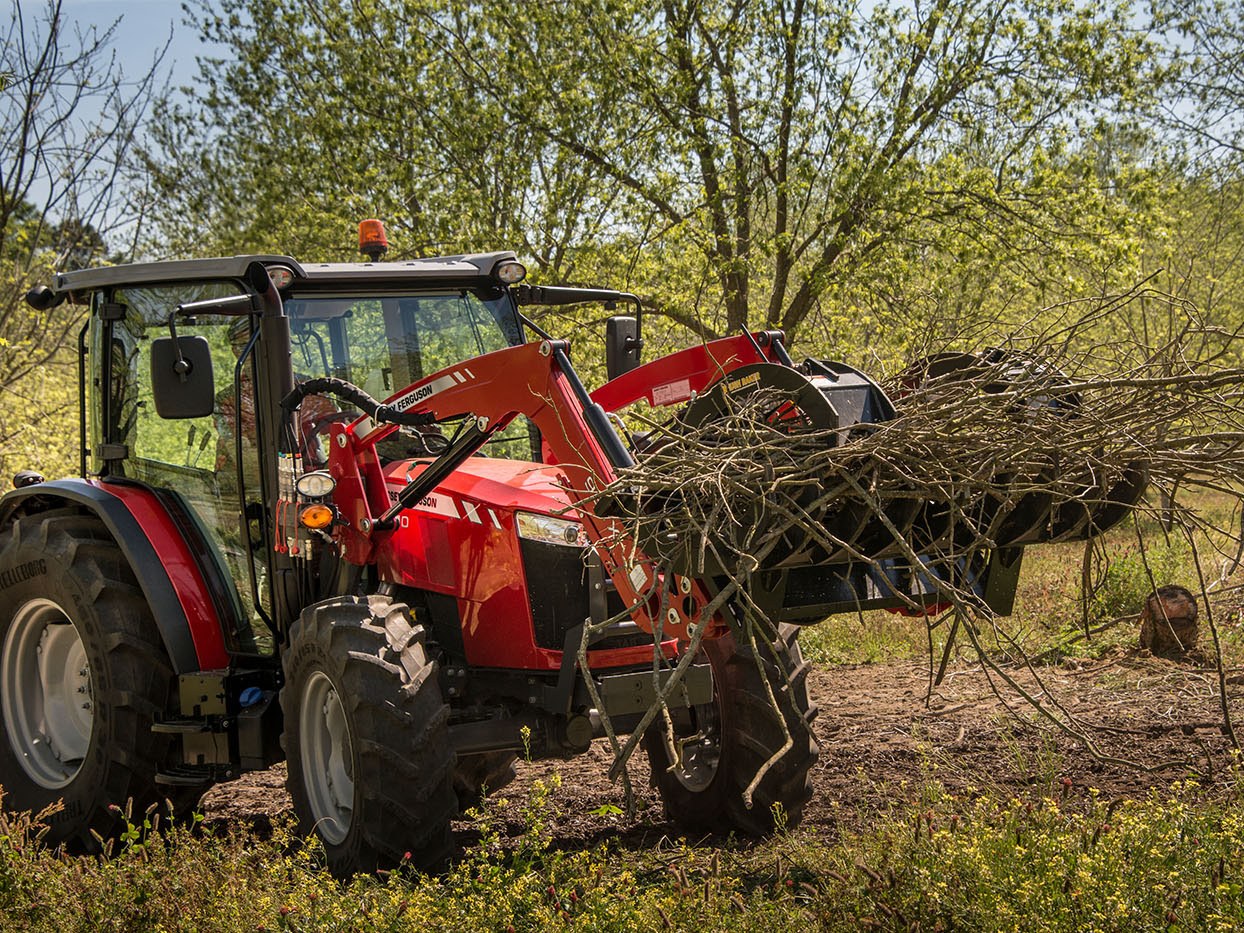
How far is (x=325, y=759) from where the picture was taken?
463 cm

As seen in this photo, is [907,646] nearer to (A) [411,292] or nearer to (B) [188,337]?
(A) [411,292]

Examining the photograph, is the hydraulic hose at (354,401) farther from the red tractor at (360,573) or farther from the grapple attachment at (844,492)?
the grapple attachment at (844,492)

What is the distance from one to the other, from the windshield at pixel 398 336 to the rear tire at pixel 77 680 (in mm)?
1204

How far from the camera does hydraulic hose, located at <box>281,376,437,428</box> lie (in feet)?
14.6

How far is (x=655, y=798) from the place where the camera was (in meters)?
5.60

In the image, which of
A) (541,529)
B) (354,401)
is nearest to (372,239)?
(354,401)

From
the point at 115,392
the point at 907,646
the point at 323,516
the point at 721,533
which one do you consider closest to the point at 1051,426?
the point at 721,533

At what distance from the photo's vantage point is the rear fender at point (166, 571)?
5039mm

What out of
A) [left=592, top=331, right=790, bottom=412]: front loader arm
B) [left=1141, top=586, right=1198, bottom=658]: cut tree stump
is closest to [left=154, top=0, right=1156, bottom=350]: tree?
[left=1141, top=586, right=1198, bottom=658]: cut tree stump

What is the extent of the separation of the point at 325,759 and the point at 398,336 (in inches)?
68.4

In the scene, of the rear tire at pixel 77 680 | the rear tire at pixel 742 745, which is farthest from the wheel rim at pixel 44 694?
the rear tire at pixel 742 745

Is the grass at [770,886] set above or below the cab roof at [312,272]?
below

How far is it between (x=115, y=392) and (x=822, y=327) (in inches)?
301

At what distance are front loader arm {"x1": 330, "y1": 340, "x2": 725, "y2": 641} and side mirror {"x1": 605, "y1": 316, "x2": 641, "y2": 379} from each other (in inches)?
44.2
